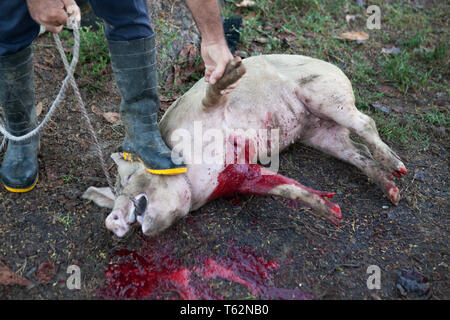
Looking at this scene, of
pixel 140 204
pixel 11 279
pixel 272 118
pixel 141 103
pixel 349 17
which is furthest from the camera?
pixel 349 17

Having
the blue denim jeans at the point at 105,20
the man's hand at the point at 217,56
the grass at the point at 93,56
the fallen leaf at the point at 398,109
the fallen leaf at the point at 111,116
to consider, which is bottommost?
the fallen leaf at the point at 398,109

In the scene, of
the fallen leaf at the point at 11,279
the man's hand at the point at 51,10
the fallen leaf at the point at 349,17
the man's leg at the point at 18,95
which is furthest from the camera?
the fallen leaf at the point at 349,17

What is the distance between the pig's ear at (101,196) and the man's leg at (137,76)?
27 cm

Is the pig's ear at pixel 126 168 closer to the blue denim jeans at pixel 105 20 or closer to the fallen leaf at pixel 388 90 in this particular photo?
the blue denim jeans at pixel 105 20

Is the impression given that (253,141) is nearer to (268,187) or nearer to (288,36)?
(268,187)

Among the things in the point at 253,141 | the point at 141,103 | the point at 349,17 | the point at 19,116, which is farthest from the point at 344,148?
the point at 349,17

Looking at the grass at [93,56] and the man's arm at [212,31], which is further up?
the man's arm at [212,31]

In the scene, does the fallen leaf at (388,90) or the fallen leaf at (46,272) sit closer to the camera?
the fallen leaf at (46,272)

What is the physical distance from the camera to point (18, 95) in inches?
103

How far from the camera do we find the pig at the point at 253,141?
2277mm

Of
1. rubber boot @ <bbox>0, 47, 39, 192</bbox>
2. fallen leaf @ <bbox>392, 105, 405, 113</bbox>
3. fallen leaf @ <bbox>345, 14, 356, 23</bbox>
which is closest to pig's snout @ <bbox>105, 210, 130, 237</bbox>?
rubber boot @ <bbox>0, 47, 39, 192</bbox>

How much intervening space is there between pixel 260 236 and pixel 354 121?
117cm

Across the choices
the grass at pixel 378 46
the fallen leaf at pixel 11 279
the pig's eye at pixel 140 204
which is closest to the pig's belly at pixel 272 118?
the pig's eye at pixel 140 204
